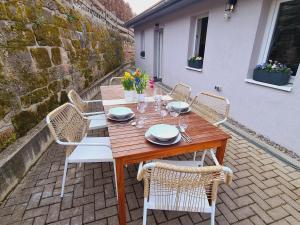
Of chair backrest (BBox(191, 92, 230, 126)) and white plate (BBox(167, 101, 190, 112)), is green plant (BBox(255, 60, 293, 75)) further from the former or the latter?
white plate (BBox(167, 101, 190, 112))

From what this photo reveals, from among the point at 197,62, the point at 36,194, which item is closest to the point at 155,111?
the point at 36,194

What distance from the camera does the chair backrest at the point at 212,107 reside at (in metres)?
1.83

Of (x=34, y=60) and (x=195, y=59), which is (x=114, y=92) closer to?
(x=34, y=60)

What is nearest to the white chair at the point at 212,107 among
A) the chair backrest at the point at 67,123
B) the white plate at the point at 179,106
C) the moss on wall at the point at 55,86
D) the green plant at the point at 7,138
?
the white plate at the point at 179,106

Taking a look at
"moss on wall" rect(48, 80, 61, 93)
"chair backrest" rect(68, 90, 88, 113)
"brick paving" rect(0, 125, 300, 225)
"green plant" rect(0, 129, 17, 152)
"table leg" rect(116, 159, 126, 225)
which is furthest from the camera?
"moss on wall" rect(48, 80, 61, 93)

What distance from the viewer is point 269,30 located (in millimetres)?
2637

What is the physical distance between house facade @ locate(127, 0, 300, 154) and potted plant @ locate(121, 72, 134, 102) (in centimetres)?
207

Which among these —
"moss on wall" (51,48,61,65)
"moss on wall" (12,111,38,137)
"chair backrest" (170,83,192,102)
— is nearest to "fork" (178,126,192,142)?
"chair backrest" (170,83,192,102)

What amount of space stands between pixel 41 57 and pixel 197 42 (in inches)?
148

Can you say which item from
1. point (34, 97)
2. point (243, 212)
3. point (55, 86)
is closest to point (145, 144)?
point (243, 212)

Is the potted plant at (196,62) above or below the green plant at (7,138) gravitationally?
above

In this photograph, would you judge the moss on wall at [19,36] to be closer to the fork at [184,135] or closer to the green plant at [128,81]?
the green plant at [128,81]

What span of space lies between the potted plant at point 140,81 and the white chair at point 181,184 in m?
1.22

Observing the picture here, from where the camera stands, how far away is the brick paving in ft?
4.79
